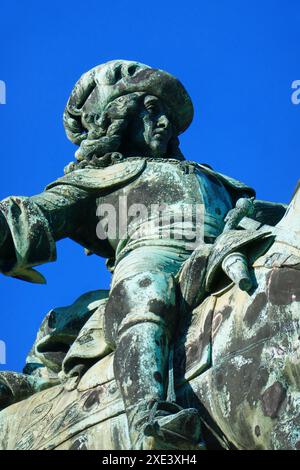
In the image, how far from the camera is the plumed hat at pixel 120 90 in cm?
1340

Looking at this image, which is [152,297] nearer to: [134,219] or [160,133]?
[134,219]

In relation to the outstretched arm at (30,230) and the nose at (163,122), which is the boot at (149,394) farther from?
the nose at (163,122)

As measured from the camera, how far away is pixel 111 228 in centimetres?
1269

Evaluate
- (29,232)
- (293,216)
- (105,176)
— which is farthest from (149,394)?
(105,176)

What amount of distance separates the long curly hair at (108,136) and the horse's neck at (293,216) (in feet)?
7.33

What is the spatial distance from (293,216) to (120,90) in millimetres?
2691

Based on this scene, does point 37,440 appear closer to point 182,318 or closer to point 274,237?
point 182,318

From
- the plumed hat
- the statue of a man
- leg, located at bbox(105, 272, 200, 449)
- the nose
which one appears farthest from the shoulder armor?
leg, located at bbox(105, 272, 200, 449)

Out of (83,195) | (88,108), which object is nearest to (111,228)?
(83,195)

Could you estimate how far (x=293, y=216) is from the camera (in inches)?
438

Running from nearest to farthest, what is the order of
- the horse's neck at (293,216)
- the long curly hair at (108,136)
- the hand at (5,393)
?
the horse's neck at (293,216)
the hand at (5,393)
the long curly hair at (108,136)

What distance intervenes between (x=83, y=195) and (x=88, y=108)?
3.58ft

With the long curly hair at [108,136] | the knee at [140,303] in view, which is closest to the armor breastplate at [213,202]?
the long curly hair at [108,136]
